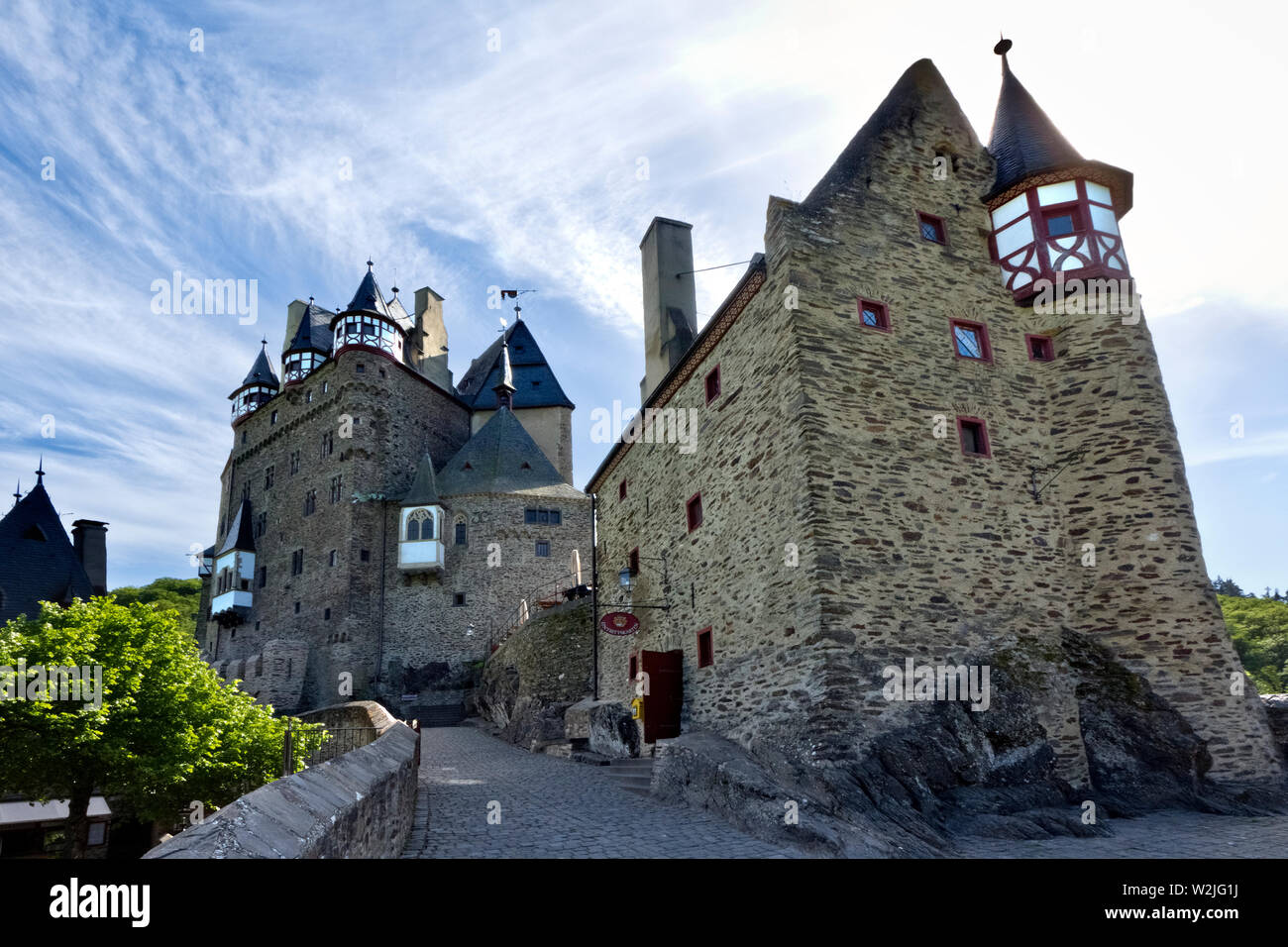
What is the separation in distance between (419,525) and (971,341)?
30.9 meters

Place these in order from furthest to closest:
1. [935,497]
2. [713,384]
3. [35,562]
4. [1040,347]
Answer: [35,562]
[713,384]
[1040,347]
[935,497]

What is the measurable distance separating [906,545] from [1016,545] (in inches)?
92.8

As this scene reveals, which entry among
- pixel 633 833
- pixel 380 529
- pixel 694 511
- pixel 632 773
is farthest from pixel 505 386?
pixel 633 833

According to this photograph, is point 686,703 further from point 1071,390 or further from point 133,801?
point 133,801

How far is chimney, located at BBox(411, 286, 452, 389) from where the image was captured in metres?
51.9

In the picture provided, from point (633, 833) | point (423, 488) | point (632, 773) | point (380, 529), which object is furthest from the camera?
point (380, 529)

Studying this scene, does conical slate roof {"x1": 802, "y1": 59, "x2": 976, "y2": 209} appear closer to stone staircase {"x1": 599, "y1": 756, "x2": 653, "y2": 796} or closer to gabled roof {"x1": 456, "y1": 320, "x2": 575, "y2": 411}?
stone staircase {"x1": 599, "y1": 756, "x2": 653, "y2": 796}

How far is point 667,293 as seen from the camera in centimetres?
2236

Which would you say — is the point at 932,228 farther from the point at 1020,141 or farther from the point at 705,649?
the point at 705,649

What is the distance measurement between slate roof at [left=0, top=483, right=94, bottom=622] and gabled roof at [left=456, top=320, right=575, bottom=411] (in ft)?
72.7

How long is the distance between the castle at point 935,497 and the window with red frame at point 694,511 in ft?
0.30

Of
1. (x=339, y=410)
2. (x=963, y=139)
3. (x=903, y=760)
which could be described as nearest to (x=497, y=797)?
(x=903, y=760)

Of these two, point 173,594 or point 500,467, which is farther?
point 173,594

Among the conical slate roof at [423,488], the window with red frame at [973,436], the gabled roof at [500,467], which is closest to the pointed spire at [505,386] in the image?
the gabled roof at [500,467]
